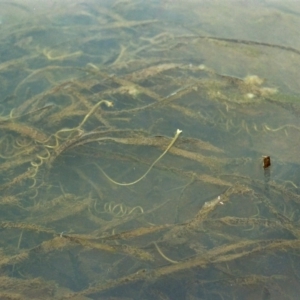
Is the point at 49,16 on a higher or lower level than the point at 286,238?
higher

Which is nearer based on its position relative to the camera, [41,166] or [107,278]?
[107,278]

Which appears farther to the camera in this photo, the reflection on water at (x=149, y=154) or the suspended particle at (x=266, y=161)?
the suspended particle at (x=266, y=161)

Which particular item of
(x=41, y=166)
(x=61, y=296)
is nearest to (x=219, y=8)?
(x=41, y=166)

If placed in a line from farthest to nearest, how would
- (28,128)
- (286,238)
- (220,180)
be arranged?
(28,128) < (220,180) < (286,238)

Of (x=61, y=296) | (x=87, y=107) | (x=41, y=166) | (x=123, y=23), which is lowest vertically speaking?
(x=61, y=296)

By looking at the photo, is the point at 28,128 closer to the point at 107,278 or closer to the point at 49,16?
the point at 107,278

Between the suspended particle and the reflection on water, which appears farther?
the suspended particle

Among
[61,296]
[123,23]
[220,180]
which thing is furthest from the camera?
[123,23]
